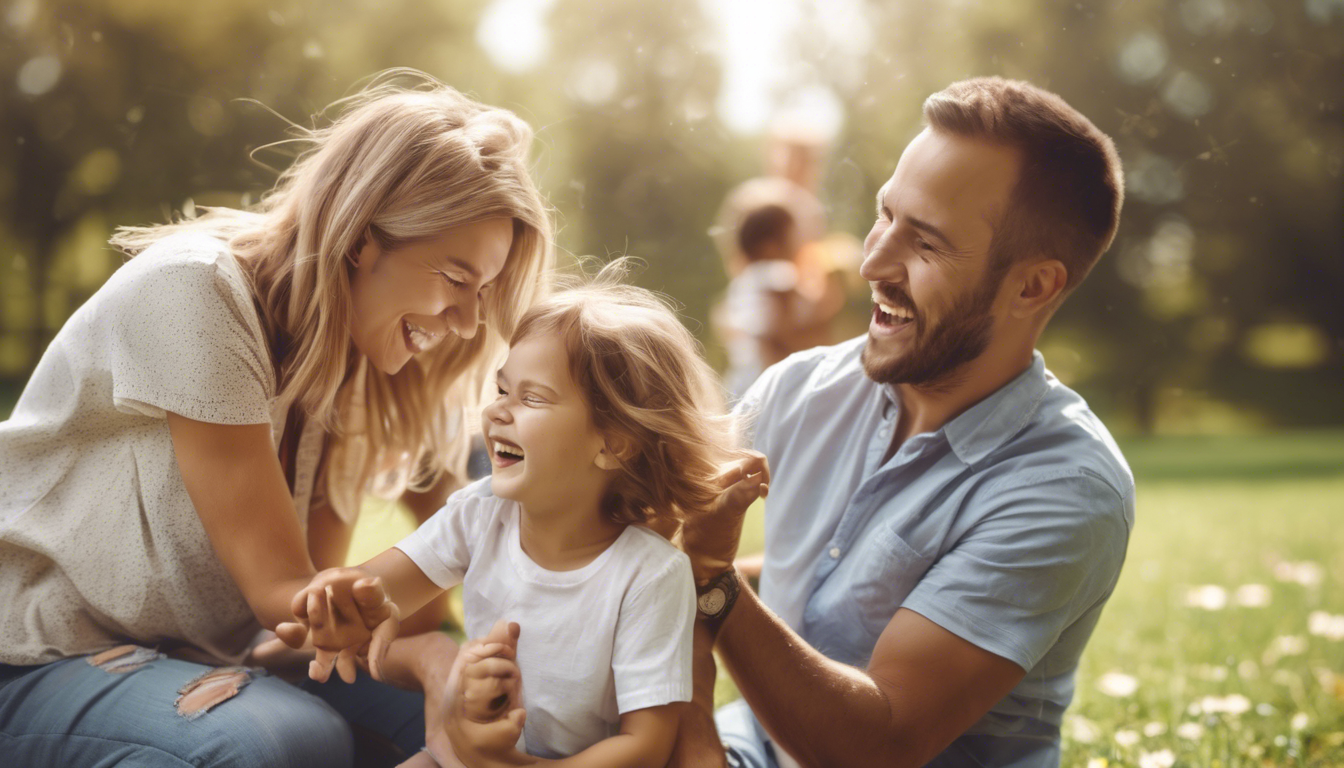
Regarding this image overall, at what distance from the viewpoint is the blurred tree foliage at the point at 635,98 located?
4770 millimetres

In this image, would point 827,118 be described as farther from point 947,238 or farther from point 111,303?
point 111,303

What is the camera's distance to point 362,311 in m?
2.07

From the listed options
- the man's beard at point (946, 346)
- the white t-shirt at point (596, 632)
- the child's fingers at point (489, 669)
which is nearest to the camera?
the child's fingers at point (489, 669)

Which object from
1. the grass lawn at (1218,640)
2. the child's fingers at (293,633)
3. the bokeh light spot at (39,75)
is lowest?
the grass lawn at (1218,640)

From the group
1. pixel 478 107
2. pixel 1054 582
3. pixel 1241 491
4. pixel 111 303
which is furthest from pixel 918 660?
pixel 1241 491

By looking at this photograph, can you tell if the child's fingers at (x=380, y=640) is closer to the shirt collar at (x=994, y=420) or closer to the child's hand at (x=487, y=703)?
the child's hand at (x=487, y=703)

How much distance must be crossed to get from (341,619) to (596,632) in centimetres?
38

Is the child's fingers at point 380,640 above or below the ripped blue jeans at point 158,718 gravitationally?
above

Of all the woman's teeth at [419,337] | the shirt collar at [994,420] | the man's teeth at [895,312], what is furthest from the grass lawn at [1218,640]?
the man's teeth at [895,312]

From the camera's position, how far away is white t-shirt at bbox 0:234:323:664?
6.17ft

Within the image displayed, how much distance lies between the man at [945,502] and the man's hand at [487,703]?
1.04ft

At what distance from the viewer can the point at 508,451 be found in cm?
178

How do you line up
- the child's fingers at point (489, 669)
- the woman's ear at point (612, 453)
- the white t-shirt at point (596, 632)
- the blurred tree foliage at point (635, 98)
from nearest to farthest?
1. the child's fingers at point (489, 669)
2. the white t-shirt at point (596, 632)
3. the woman's ear at point (612, 453)
4. the blurred tree foliage at point (635, 98)

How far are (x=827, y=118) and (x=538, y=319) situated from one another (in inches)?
165
